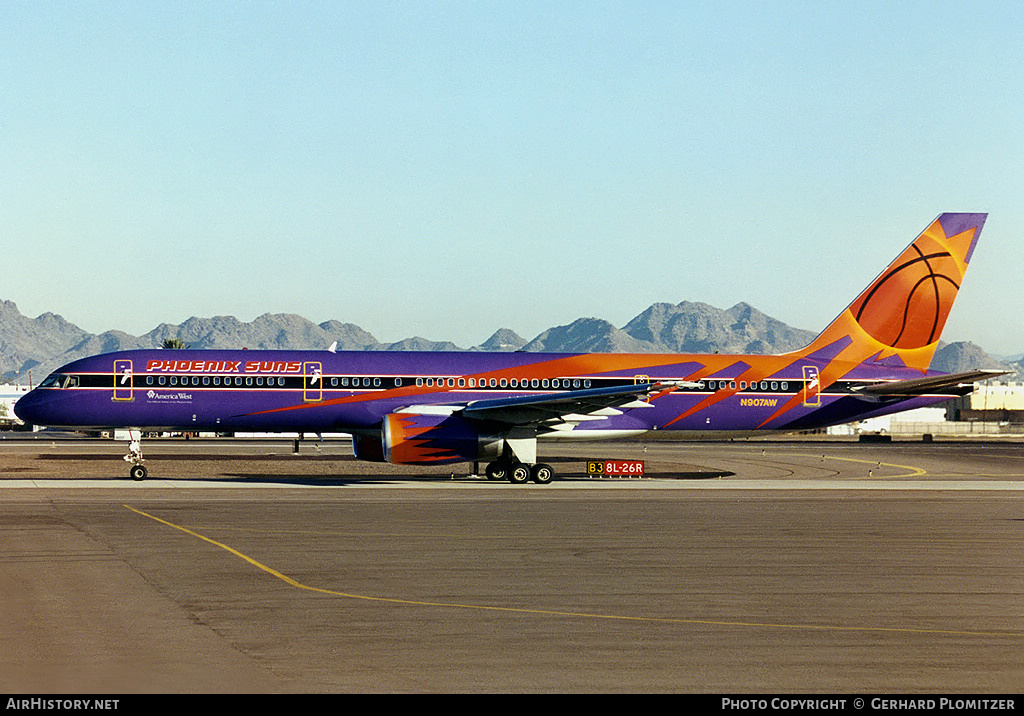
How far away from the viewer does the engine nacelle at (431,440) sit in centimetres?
3841

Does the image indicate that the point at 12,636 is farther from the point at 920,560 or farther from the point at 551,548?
the point at 920,560

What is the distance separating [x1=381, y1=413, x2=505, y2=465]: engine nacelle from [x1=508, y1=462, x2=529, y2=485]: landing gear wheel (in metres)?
1.37

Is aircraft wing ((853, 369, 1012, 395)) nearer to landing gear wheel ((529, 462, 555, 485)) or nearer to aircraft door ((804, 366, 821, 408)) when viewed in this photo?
aircraft door ((804, 366, 821, 408))

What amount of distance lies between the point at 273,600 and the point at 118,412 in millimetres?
27113

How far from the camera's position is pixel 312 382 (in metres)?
41.0

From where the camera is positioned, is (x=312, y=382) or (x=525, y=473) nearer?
(x=525, y=473)

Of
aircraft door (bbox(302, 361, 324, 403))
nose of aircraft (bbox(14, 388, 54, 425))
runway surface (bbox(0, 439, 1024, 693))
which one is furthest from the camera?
aircraft door (bbox(302, 361, 324, 403))

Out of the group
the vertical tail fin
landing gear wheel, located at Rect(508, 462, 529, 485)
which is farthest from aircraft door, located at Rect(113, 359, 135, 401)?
the vertical tail fin

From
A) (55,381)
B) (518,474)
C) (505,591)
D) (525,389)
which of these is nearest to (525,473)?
(518,474)

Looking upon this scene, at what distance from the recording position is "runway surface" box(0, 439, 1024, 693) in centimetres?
1144

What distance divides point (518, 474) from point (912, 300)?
17.9 meters

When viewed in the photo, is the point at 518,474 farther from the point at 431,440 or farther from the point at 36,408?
the point at 36,408
